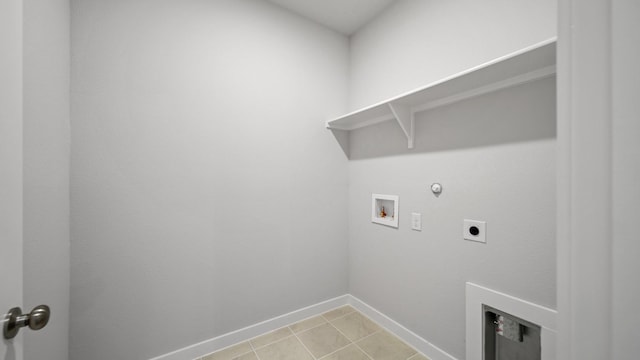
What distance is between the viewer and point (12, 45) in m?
0.57

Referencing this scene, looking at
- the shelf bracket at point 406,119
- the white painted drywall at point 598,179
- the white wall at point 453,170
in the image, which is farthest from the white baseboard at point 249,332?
the white painted drywall at point 598,179

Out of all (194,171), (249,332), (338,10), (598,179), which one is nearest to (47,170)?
(194,171)

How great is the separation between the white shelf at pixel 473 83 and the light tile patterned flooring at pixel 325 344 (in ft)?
4.90

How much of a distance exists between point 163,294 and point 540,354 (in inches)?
84.6

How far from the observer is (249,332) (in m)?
1.74

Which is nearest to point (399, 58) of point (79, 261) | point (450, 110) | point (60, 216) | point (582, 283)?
point (450, 110)

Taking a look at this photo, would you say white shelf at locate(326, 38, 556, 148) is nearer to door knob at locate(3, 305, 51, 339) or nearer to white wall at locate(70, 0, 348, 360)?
white wall at locate(70, 0, 348, 360)

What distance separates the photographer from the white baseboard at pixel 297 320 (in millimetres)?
1519

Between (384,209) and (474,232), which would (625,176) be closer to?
(474,232)

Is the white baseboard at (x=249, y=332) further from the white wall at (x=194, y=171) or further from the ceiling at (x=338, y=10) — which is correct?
the ceiling at (x=338, y=10)

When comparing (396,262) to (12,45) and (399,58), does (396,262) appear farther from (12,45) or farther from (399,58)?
(12,45)

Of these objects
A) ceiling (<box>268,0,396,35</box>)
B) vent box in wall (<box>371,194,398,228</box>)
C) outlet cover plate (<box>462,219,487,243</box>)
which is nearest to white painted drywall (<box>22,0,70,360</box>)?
ceiling (<box>268,0,396,35</box>)

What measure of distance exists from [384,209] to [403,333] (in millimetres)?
950

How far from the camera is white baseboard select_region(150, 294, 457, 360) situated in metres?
1.52
